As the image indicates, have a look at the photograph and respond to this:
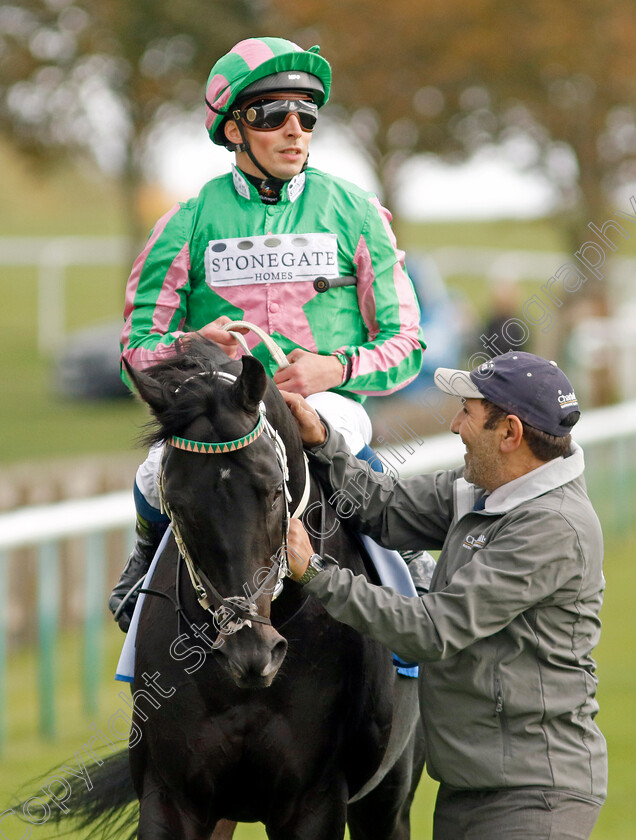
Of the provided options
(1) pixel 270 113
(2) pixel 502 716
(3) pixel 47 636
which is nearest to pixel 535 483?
(2) pixel 502 716

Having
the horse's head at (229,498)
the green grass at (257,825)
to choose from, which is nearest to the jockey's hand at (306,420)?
the horse's head at (229,498)

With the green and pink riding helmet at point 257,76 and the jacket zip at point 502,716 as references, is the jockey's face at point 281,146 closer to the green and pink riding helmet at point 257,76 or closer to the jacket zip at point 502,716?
the green and pink riding helmet at point 257,76

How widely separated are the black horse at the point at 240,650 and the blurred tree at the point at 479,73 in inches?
479

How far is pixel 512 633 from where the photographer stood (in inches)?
121

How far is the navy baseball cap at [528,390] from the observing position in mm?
3107

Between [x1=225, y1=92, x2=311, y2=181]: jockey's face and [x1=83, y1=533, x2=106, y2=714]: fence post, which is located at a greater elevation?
[x1=225, y1=92, x2=311, y2=181]: jockey's face

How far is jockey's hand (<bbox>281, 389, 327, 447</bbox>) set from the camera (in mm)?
3201

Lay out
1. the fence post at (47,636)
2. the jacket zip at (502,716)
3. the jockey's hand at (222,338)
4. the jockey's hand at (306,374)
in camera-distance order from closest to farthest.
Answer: the jacket zip at (502,716)
the jockey's hand at (222,338)
the jockey's hand at (306,374)
the fence post at (47,636)

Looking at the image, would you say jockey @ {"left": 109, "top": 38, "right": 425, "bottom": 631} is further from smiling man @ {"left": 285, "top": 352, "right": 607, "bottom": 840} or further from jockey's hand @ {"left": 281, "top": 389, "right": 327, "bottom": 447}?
smiling man @ {"left": 285, "top": 352, "right": 607, "bottom": 840}

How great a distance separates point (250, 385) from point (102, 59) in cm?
1294

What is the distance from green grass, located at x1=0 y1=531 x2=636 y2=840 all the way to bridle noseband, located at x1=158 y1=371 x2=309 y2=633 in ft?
5.24

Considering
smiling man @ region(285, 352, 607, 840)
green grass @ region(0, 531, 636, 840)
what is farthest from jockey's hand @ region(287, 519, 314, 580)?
green grass @ region(0, 531, 636, 840)

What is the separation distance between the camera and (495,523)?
3.15m

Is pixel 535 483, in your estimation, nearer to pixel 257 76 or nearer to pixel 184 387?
pixel 184 387
